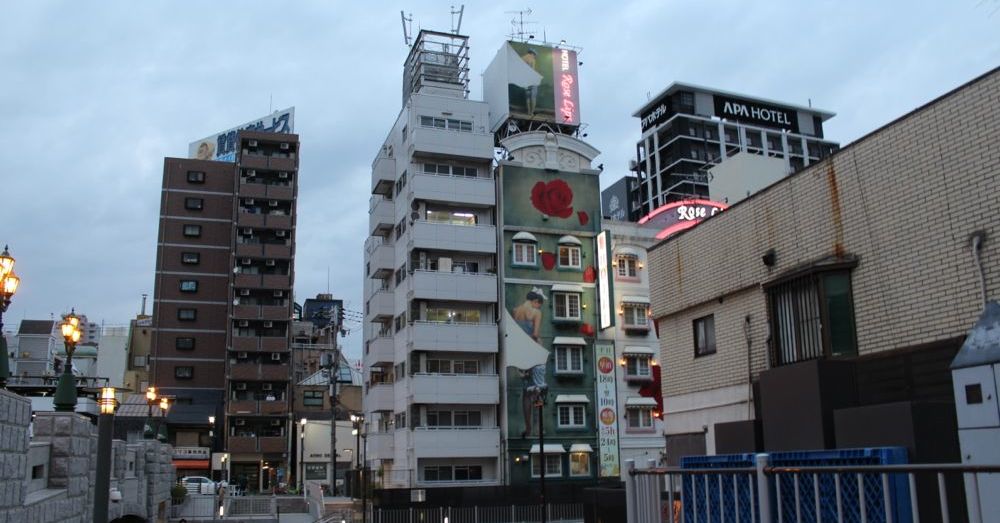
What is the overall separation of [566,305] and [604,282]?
8.87 feet

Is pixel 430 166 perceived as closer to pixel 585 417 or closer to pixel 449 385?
pixel 449 385

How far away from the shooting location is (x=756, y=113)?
116062mm

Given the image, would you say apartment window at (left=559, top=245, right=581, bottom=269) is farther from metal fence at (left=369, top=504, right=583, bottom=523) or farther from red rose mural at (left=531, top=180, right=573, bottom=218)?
metal fence at (left=369, top=504, right=583, bottom=523)

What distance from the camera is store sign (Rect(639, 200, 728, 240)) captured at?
46062mm

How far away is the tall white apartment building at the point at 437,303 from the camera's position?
47.4 m

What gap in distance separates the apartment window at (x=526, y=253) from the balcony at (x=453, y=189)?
10.0 feet

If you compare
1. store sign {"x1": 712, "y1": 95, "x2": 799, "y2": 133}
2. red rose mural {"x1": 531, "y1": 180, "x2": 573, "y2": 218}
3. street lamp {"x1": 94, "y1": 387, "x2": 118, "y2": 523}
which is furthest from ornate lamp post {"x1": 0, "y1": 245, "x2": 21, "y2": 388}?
store sign {"x1": 712, "y1": 95, "x2": 799, "y2": 133}

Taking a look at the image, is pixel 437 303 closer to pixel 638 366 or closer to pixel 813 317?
pixel 638 366

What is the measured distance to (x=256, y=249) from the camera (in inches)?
2881

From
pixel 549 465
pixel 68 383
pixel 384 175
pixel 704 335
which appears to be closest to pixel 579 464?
pixel 549 465

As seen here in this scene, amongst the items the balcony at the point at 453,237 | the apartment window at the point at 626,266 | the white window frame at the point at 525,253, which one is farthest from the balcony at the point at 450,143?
the apartment window at the point at 626,266

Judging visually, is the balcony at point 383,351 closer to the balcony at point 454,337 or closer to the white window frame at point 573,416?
the balcony at point 454,337

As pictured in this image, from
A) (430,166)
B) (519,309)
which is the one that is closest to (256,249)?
(430,166)

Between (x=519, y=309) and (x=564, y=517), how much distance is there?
487 inches
